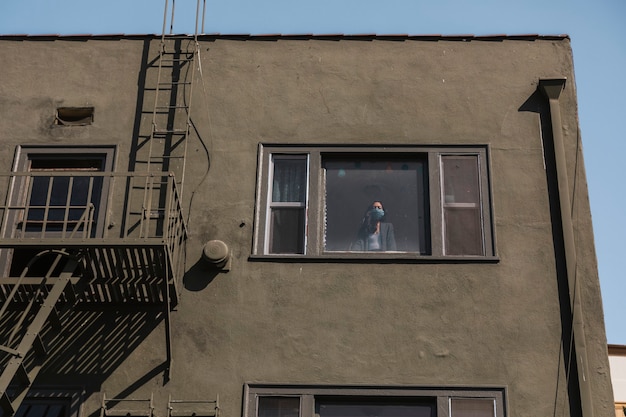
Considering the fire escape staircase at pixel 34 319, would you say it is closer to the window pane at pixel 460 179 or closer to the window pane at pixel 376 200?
the window pane at pixel 376 200

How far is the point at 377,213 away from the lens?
43.2 feet

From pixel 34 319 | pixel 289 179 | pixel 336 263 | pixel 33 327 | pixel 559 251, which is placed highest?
pixel 289 179

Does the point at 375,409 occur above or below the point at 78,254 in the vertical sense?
below

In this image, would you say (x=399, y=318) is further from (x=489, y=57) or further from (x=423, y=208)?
(x=489, y=57)

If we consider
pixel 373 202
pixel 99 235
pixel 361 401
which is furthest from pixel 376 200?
pixel 99 235

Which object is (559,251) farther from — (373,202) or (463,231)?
(373,202)

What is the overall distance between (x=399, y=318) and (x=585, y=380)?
223 centimetres

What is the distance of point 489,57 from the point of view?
14.1 metres

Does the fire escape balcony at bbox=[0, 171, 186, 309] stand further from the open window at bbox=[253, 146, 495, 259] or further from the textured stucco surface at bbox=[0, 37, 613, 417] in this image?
the open window at bbox=[253, 146, 495, 259]

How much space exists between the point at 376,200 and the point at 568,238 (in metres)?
2.48

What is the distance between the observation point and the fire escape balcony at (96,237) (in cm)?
1108

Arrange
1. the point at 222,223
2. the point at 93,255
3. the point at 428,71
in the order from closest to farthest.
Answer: the point at 93,255 < the point at 222,223 < the point at 428,71

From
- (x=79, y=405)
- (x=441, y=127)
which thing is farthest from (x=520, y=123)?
(x=79, y=405)

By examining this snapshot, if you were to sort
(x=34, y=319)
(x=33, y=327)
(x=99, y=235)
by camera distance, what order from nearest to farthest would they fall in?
1. (x=33, y=327)
2. (x=34, y=319)
3. (x=99, y=235)
